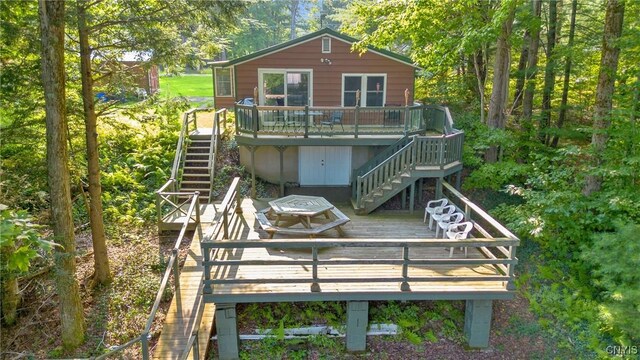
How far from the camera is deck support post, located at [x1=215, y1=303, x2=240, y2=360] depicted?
6484 mm

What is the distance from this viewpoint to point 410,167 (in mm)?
10188

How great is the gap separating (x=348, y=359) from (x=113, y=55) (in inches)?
276

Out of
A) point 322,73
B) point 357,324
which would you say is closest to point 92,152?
point 357,324

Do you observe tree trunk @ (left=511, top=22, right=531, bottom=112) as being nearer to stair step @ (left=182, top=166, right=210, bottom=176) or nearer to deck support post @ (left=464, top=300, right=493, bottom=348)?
deck support post @ (left=464, top=300, right=493, bottom=348)

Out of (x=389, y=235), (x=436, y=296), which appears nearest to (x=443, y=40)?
(x=389, y=235)

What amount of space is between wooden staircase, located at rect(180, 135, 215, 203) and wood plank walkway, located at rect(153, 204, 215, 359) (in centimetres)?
363

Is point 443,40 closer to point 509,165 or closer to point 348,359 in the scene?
point 509,165

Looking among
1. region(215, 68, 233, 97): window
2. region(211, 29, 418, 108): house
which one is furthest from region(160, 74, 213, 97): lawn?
Result: region(211, 29, 418, 108): house

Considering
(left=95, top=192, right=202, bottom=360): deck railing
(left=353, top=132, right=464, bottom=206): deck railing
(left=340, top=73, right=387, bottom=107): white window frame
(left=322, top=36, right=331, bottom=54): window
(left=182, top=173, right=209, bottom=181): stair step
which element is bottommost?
(left=95, top=192, right=202, bottom=360): deck railing

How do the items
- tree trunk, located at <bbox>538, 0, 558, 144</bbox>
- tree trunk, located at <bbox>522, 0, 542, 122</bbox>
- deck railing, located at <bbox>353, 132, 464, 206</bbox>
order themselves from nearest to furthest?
deck railing, located at <bbox>353, 132, 464, 206</bbox>, tree trunk, located at <bbox>522, 0, 542, 122</bbox>, tree trunk, located at <bbox>538, 0, 558, 144</bbox>

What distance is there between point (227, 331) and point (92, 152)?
411cm

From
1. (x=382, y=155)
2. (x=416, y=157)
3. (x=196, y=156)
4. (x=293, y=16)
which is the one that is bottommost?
(x=196, y=156)

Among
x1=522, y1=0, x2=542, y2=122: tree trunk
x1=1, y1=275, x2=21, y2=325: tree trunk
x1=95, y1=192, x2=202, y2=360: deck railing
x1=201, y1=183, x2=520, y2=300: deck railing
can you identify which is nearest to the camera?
x1=95, y1=192, x2=202, y2=360: deck railing

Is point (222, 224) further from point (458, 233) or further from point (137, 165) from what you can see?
point (137, 165)
